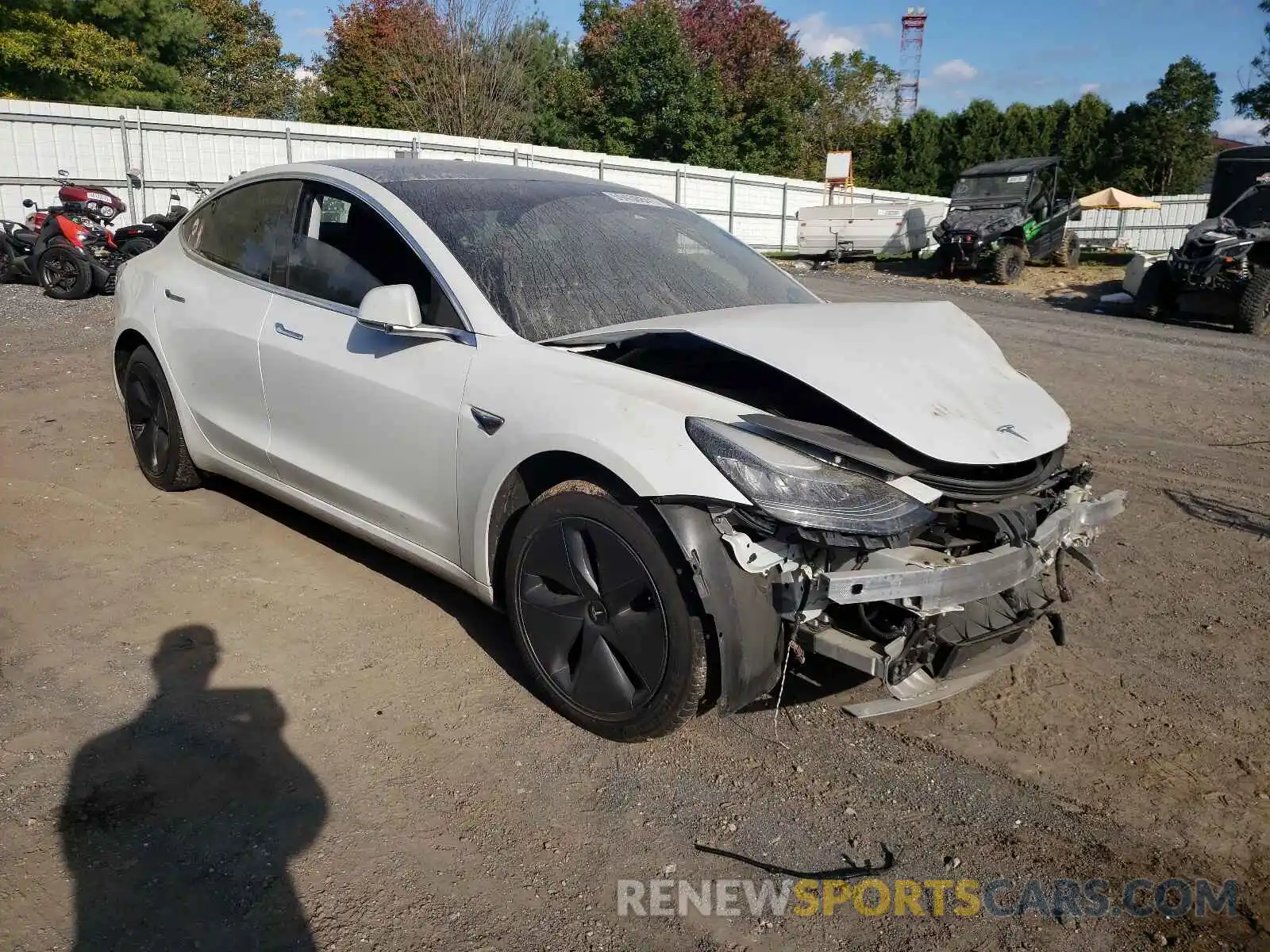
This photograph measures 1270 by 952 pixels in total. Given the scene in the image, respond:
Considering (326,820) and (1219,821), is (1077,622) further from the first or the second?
(326,820)

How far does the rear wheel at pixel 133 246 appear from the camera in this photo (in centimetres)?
1244

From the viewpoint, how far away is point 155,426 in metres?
4.91

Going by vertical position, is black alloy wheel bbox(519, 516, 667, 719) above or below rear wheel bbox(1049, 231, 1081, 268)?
below

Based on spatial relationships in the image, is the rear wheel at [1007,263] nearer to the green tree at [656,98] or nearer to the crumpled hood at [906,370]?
the crumpled hood at [906,370]

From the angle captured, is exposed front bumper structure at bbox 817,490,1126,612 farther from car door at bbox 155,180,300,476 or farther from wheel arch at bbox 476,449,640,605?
car door at bbox 155,180,300,476

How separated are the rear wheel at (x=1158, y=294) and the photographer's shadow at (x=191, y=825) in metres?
14.2

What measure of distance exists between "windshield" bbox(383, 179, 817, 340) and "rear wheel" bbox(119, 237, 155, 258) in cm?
1039

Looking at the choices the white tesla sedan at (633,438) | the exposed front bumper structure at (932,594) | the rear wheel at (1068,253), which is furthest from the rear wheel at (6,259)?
the rear wheel at (1068,253)

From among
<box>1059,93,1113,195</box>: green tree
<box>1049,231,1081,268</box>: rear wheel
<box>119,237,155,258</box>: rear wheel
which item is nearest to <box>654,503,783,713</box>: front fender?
<box>119,237,155,258</box>: rear wheel

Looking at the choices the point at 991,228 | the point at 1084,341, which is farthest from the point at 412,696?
the point at 991,228

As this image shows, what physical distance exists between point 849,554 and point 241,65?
121 ft

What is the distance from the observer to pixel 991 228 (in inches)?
737

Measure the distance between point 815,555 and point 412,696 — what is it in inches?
59.1

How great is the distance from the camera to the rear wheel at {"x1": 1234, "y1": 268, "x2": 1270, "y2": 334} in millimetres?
12352
